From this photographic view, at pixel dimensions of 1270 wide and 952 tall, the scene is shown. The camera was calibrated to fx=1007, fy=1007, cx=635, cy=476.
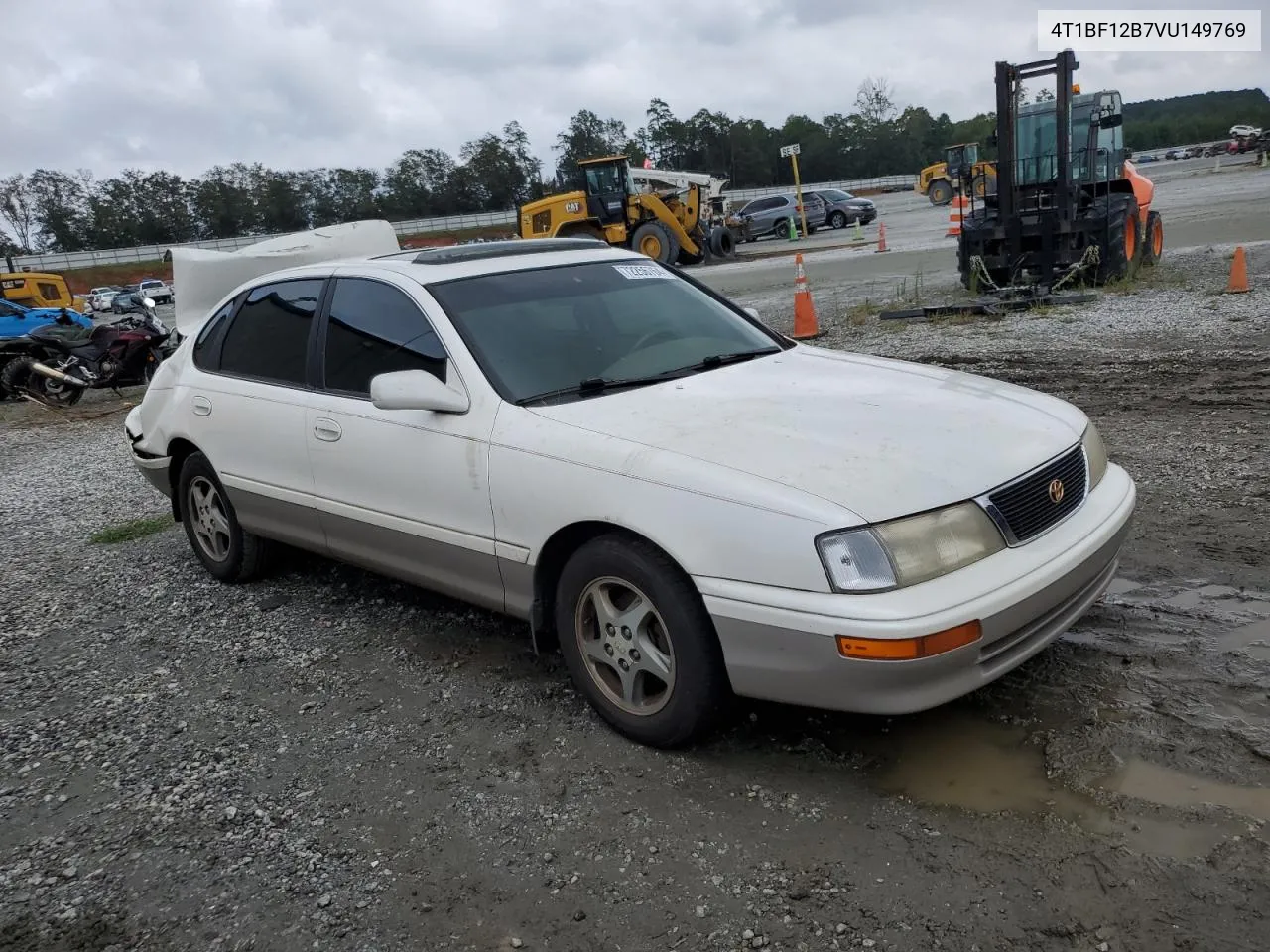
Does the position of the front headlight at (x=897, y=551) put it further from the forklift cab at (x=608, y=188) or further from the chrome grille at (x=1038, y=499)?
the forklift cab at (x=608, y=188)

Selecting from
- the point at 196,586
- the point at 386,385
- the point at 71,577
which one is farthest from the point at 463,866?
the point at 71,577

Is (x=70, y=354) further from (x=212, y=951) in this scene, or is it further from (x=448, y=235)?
(x=448, y=235)

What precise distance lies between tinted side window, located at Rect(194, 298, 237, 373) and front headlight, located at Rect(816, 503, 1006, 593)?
3.60 m

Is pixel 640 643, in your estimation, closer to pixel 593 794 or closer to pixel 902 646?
pixel 593 794

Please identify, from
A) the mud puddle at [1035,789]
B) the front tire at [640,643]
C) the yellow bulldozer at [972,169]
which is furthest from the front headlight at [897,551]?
the yellow bulldozer at [972,169]

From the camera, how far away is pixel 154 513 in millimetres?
7148

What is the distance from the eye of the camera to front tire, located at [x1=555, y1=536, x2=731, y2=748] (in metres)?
2.97

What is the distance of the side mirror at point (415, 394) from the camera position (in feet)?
11.7

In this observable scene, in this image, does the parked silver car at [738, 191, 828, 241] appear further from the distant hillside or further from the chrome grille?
the distant hillside

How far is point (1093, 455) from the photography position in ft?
11.6

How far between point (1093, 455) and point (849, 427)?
1.00m

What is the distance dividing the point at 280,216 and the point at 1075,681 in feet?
289

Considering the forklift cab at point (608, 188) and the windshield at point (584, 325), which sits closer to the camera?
the windshield at point (584, 325)

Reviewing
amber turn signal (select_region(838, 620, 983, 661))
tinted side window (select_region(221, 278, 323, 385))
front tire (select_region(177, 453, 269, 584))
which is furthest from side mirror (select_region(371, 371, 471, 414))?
front tire (select_region(177, 453, 269, 584))
